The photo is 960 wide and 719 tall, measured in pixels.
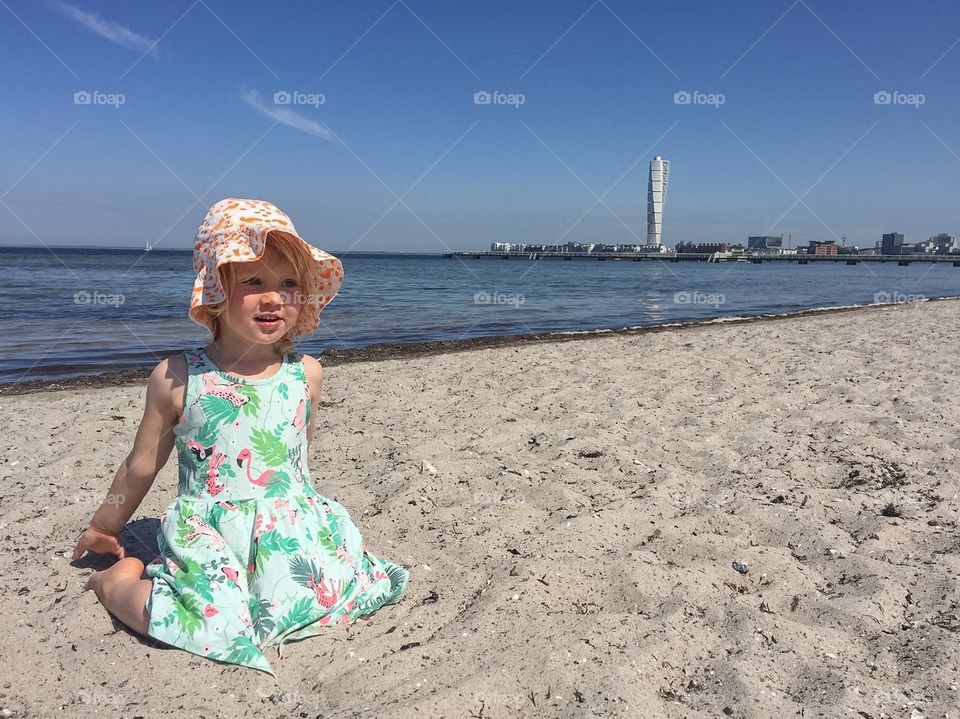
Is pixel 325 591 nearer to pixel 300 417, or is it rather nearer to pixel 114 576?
pixel 300 417

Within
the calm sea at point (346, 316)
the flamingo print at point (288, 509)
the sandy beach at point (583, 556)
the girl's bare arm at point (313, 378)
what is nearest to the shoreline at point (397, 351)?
the calm sea at point (346, 316)

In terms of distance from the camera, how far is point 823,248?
87.6 m

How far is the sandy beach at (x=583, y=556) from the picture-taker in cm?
194

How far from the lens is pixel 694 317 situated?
47.3 feet

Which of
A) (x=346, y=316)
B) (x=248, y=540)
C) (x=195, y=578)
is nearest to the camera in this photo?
(x=195, y=578)

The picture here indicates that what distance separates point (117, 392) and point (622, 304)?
1391 cm

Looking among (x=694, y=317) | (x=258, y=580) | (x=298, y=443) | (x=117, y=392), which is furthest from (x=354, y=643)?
(x=694, y=317)

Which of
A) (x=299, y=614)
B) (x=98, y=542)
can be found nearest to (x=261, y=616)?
(x=299, y=614)

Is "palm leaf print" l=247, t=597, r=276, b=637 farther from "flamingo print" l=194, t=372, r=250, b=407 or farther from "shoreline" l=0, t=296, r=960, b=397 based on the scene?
"shoreline" l=0, t=296, r=960, b=397

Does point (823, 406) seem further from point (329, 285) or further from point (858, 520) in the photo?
point (329, 285)

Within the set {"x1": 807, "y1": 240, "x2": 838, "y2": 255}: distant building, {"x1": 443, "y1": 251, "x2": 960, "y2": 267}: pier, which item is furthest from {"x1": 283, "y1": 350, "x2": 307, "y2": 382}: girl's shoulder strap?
{"x1": 807, "y1": 240, "x2": 838, "y2": 255}: distant building

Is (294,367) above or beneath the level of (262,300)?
beneath

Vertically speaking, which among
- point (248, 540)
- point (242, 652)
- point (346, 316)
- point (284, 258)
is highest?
point (284, 258)

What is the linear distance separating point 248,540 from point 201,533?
0.50 ft
